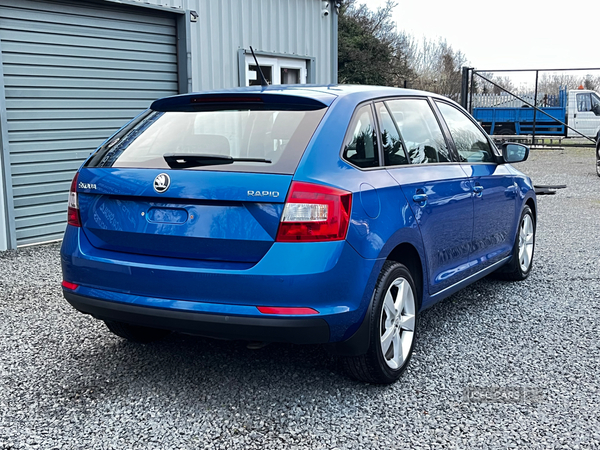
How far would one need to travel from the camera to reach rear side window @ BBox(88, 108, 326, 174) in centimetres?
334

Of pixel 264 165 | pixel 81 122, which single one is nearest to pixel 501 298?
pixel 264 165

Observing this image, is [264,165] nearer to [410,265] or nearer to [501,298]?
[410,265]

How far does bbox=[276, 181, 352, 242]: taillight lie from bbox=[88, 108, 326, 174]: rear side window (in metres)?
0.14

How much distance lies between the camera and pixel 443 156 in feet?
14.9

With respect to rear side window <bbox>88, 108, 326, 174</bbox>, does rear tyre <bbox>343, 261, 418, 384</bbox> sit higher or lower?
lower

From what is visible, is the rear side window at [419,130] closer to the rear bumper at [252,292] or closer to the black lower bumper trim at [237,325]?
the rear bumper at [252,292]

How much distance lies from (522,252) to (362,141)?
295 cm

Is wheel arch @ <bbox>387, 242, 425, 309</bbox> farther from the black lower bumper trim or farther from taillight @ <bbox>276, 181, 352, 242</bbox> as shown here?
the black lower bumper trim

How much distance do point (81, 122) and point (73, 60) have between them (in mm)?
748

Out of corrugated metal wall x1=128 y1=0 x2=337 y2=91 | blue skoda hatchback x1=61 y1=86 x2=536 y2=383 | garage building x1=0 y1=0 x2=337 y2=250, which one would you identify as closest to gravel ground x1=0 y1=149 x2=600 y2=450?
blue skoda hatchback x1=61 y1=86 x2=536 y2=383

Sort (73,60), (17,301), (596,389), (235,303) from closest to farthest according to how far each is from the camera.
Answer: (235,303), (596,389), (17,301), (73,60)

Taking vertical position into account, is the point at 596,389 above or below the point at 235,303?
below

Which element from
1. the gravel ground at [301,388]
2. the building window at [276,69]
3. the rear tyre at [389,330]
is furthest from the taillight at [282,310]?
the building window at [276,69]

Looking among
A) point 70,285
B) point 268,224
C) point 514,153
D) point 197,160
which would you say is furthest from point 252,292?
point 514,153
